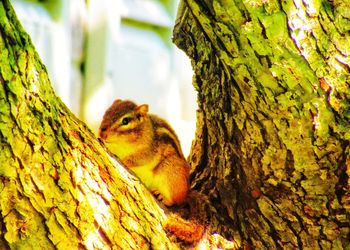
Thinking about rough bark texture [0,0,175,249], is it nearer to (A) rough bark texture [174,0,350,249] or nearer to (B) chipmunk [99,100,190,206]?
(A) rough bark texture [174,0,350,249]

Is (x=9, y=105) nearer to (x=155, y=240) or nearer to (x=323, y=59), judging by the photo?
(x=155, y=240)

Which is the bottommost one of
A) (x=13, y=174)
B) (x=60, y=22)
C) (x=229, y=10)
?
(x=13, y=174)

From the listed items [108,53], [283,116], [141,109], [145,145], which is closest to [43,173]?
[283,116]

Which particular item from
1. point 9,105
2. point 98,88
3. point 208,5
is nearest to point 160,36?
point 98,88

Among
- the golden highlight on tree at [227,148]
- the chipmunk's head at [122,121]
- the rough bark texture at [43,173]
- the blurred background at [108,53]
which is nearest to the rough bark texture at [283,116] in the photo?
Result: the golden highlight on tree at [227,148]

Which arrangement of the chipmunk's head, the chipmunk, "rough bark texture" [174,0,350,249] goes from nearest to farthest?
"rough bark texture" [174,0,350,249] < the chipmunk < the chipmunk's head

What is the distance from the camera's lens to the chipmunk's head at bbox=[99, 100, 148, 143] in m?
2.62

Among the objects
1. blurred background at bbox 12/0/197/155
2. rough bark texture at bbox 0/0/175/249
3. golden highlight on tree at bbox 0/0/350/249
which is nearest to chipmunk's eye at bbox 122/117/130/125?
golden highlight on tree at bbox 0/0/350/249

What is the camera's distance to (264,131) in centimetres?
196

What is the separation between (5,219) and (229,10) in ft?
2.73

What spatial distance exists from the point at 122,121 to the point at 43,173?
1111 millimetres

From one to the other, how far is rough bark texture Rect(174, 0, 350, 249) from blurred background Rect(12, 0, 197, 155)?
2.12m

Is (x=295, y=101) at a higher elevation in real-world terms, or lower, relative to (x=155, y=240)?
higher

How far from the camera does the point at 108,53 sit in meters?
4.98
